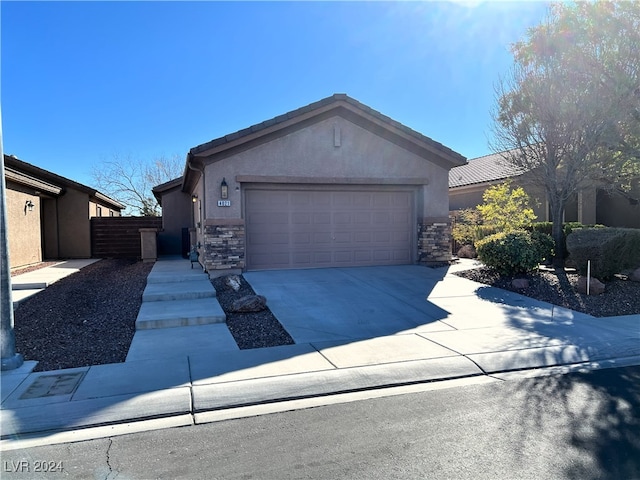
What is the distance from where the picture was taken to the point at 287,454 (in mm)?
3646

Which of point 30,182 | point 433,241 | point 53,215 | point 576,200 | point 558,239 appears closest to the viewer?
point 558,239

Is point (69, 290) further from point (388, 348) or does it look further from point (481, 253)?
point (481, 253)

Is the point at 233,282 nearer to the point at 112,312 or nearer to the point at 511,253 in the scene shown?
the point at 112,312

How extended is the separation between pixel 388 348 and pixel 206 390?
106 inches

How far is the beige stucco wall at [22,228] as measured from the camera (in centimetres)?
1380

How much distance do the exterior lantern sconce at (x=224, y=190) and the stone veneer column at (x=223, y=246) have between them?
0.65 meters

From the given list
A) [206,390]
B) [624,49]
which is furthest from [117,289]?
[624,49]

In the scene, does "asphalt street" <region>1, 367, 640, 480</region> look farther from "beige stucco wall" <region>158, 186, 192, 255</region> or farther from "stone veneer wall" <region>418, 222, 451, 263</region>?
"beige stucco wall" <region>158, 186, 192, 255</region>

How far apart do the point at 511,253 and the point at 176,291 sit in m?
8.01

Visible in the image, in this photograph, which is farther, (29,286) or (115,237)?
(115,237)

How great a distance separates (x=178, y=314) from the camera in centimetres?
789

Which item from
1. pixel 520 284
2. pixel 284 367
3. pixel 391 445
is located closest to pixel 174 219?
pixel 520 284

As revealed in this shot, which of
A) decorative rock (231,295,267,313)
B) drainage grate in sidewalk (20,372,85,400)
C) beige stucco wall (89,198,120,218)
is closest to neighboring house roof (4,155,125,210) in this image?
beige stucco wall (89,198,120,218)

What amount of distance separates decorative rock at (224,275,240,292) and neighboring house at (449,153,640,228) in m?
8.66
